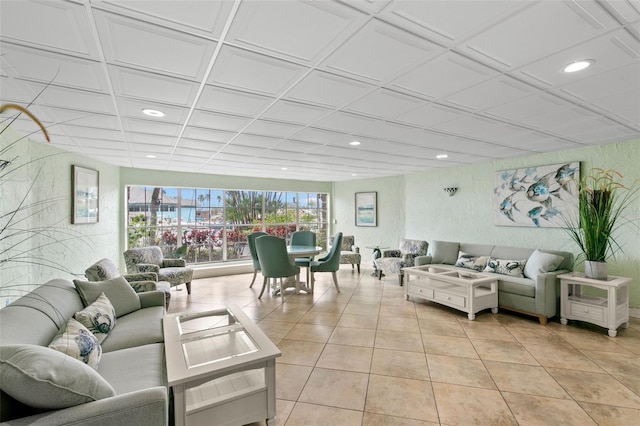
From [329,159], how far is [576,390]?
152 inches

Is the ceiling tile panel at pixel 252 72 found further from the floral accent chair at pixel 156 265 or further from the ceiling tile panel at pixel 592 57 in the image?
the floral accent chair at pixel 156 265

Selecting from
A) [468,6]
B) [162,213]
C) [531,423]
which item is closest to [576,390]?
[531,423]

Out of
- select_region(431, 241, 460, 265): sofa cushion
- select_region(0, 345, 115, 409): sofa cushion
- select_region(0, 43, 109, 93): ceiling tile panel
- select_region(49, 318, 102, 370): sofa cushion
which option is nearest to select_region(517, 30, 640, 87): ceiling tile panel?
select_region(0, 43, 109, 93): ceiling tile panel

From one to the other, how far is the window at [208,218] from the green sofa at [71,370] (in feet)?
12.0

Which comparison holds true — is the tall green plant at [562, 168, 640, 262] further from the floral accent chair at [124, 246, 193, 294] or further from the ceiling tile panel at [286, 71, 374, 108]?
the floral accent chair at [124, 246, 193, 294]

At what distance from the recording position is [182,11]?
136 cm

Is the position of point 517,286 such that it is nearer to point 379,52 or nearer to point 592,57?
point 592,57

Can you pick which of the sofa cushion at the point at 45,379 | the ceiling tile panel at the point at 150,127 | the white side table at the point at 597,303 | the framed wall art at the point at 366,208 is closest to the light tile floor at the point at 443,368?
the white side table at the point at 597,303

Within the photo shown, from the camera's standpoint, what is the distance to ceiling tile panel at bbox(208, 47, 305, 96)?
1.75 meters

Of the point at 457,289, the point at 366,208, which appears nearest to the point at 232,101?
the point at 457,289

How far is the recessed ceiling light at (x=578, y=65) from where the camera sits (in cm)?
184

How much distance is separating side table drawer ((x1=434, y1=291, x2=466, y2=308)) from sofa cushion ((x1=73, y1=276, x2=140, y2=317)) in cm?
367

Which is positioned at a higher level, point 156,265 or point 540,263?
point 540,263

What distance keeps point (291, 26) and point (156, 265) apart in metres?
4.37
